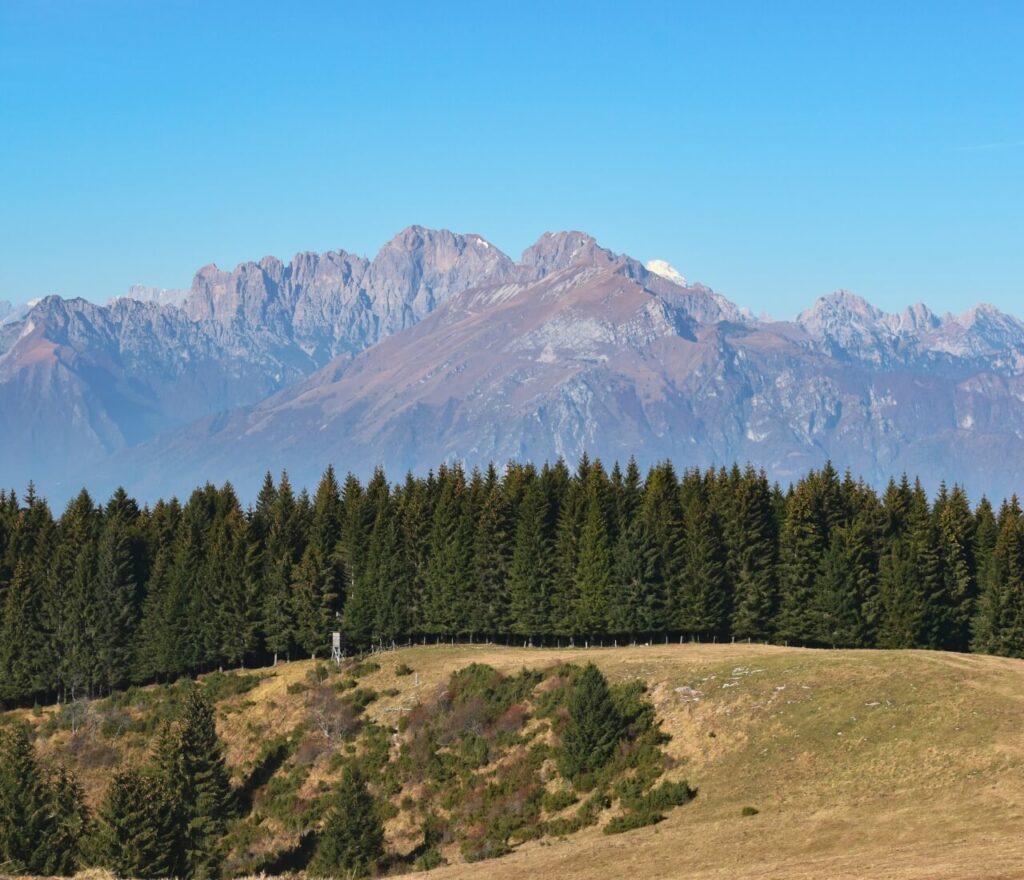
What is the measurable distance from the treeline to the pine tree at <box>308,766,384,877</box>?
152ft

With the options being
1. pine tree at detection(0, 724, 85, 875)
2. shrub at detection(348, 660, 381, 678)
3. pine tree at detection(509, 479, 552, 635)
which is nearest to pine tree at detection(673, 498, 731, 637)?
pine tree at detection(509, 479, 552, 635)

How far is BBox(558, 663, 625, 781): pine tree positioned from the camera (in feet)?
282

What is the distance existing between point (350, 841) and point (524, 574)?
52.2 metres

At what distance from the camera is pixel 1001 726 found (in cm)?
7606

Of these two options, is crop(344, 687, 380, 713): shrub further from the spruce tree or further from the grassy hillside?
the spruce tree

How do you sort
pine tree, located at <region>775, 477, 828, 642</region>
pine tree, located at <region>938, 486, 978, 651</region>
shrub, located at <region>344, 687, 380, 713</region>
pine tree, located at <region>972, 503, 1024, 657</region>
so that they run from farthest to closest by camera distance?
pine tree, located at <region>775, 477, 828, 642</region> < pine tree, located at <region>938, 486, 978, 651</region> < pine tree, located at <region>972, 503, 1024, 657</region> < shrub, located at <region>344, 687, 380, 713</region>

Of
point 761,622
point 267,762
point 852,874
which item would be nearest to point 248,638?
point 267,762

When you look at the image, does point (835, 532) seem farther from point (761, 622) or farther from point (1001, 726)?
point (1001, 726)

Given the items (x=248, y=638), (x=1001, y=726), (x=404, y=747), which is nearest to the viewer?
(x=1001, y=726)


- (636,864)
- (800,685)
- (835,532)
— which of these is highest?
(835,532)

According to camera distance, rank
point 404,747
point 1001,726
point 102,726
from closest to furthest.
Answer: point 1001,726 < point 404,747 < point 102,726

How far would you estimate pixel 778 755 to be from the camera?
260 ft

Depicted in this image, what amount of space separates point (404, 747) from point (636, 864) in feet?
123

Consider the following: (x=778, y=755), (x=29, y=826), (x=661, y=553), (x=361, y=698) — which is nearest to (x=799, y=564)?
(x=661, y=553)
